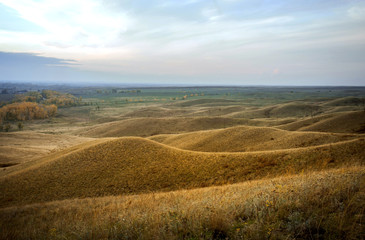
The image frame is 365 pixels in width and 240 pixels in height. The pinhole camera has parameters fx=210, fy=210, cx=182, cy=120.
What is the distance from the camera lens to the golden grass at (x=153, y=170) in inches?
474

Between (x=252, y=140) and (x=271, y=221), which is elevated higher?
(x=271, y=221)

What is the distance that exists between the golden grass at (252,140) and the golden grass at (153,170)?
522cm

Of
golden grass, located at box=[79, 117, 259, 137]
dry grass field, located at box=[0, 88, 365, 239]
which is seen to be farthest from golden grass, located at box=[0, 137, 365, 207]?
golden grass, located at box=[79, 117, 259, 137]

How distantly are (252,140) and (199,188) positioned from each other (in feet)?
43.8

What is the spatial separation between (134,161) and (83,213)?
7694mm

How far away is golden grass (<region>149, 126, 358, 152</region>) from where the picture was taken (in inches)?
725

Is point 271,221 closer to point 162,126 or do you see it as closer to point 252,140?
point 252,140

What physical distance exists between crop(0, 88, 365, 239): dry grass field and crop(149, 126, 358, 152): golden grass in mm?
107

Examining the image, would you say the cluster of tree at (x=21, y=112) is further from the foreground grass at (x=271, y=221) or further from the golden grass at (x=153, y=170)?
the foreground grass at (x=271, y=221)

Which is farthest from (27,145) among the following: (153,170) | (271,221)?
(271,221)

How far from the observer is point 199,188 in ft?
36.1

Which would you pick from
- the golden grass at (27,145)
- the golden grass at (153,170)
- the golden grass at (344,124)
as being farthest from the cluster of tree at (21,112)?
the golden grass at (344,124)

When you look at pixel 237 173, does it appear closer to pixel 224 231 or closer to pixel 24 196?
pixel 224 231

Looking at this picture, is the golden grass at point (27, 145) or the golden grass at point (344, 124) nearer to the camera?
the golden grass at point (27, 145)
